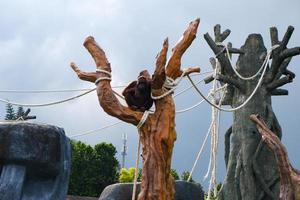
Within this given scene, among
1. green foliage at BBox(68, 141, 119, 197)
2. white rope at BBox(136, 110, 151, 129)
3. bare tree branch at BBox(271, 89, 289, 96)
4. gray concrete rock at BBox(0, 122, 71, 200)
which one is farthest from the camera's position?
green foliage at BBox(68, 141, 119, 197)

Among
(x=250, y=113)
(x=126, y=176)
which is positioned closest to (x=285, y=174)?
(x=250, y=113)

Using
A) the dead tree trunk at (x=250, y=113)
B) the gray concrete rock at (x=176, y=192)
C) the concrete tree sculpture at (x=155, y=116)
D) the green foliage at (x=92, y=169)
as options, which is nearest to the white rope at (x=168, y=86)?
the concrete tree sculpture at (x=155, y=116)

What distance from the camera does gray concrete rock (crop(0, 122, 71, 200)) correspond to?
3133 millimetres

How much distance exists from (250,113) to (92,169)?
9109 millimetres

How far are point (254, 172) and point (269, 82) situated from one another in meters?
1.05

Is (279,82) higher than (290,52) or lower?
lower

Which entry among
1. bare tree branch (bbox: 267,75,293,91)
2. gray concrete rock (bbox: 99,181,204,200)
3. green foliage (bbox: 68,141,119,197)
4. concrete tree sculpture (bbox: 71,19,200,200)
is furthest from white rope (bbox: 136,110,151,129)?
green foliage (bbox: 68,141,119,197)

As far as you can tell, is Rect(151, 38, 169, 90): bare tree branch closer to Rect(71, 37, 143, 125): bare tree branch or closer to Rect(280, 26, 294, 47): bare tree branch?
Rect(71, 37, 143, 125): bare tree branch

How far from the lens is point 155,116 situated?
3.46m

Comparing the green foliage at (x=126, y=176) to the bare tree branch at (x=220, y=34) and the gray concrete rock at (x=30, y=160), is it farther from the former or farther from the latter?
the gray concrete rock at (x=30, y=160)

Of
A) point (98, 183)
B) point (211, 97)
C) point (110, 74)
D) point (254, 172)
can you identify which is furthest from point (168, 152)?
point (98, 183)

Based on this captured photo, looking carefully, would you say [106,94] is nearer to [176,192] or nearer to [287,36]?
[176,192]

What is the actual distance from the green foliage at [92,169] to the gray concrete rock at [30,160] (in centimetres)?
1127

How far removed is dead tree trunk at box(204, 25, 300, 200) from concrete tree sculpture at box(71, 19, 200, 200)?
2.85 metres
